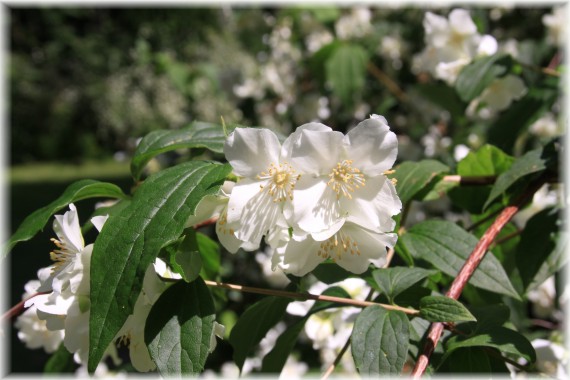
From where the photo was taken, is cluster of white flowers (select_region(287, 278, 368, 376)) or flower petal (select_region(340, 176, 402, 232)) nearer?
flower petal (select_region(340, 176, 402, 232))

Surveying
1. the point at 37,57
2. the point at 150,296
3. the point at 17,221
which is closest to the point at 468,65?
the point at 150,296

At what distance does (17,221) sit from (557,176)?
11.4 m

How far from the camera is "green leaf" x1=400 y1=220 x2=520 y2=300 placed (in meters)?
1.00

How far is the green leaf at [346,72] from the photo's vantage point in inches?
113

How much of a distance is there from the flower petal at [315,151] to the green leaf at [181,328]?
227 mm

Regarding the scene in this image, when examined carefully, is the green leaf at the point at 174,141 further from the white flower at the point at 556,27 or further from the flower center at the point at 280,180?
the white flower at the point at 556,27

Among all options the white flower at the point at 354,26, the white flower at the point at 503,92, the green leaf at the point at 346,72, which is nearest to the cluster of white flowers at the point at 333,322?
the white flower at the point at 503,92

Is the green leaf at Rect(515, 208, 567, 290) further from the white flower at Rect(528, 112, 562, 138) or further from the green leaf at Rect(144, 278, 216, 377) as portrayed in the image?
the white flower at Rect(528, 112, 562, 138)

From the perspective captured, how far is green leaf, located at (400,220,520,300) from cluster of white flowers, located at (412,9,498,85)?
0.78 meters

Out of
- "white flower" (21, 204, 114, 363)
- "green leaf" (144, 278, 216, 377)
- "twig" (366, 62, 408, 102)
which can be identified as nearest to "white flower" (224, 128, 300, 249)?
"green leaf" (144, 278, 216, 377)

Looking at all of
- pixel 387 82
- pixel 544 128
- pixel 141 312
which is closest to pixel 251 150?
pixel 141 312

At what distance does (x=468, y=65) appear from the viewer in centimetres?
169

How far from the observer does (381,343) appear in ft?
2.78

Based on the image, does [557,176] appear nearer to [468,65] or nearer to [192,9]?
[468,65]
